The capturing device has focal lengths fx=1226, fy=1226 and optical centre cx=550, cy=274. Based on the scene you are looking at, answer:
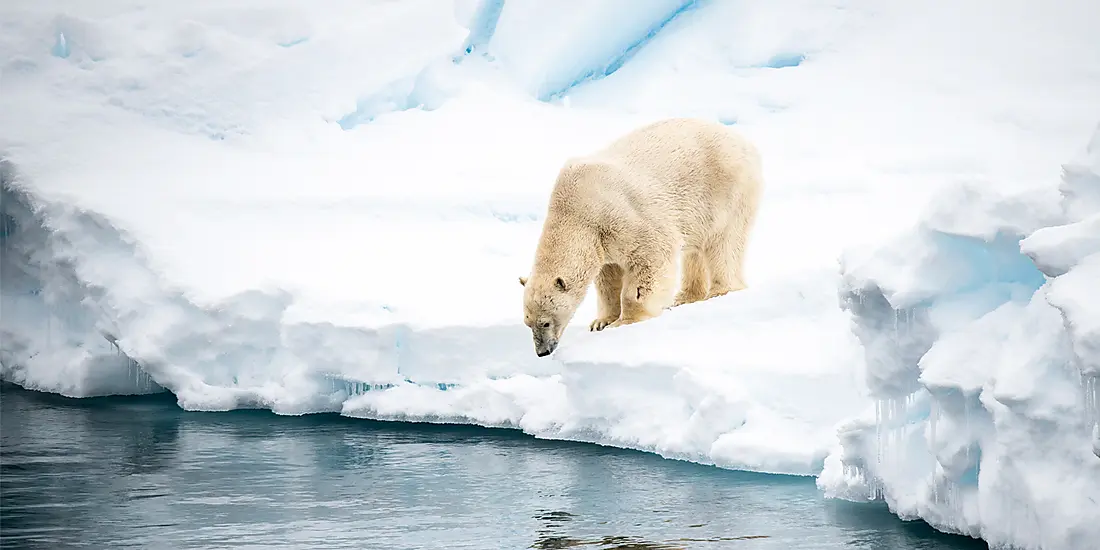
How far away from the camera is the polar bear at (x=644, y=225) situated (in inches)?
319

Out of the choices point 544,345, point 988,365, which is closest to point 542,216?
point 544,345

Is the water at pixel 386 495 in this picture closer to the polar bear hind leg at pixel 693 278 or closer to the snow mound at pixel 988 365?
the snow mound at pixel 988 365

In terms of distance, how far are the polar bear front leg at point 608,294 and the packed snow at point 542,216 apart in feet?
1.91

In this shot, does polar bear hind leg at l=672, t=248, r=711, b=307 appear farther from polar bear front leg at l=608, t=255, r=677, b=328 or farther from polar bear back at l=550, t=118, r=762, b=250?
polar bear front leg at l=608, t=255, r=677, b=328

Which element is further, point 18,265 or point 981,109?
point 981,109

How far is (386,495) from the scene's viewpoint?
654 centimetres

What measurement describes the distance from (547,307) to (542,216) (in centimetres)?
421

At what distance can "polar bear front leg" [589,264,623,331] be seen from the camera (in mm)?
8719

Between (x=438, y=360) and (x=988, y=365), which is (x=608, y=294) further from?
(x=988, y=365)

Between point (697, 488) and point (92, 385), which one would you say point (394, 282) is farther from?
point (697, 488)

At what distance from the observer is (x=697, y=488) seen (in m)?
6.51

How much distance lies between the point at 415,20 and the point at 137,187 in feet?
17.2

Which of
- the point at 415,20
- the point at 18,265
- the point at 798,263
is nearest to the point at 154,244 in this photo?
the point at 18,265

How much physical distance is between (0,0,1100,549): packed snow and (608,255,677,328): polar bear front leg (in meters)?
0.40
